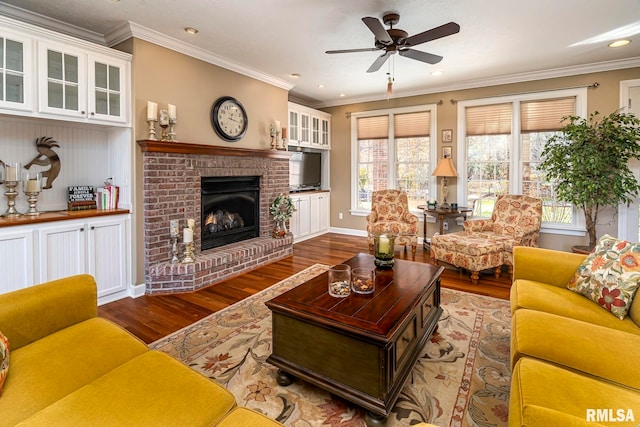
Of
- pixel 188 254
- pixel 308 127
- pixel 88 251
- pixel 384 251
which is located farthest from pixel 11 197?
pixel 308 127

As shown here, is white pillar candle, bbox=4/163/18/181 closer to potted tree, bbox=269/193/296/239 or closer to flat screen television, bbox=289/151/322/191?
potted tree, bbox=269/193/296/239

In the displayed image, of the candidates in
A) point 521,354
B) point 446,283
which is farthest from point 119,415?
point 446,283

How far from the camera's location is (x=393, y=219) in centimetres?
529

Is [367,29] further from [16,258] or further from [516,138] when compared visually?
[16,258]

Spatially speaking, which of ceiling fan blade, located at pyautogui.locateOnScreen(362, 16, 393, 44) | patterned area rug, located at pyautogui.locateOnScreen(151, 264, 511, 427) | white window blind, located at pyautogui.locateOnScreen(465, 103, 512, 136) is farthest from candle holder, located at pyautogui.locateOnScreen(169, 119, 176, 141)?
white window blind, located at pyautogui.locateOnScreen(465, 103, 512, 136)

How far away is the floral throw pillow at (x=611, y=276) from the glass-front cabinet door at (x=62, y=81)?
166 inches

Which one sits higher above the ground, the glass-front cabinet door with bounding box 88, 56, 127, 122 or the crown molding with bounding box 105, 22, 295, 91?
the crown molding with bounding box 105, 22, 295, 91

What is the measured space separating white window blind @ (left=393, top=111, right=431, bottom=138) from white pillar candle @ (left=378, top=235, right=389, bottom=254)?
3840mm

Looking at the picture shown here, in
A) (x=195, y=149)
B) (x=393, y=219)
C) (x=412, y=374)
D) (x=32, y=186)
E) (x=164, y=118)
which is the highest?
(x=164, y=118)

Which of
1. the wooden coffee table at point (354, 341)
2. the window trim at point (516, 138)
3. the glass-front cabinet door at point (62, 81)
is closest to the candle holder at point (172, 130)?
the glass-front cabinet door at point (62, 81)

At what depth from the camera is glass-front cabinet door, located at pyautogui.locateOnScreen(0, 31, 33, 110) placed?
2.53 metres

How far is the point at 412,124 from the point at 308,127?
6.26 ft

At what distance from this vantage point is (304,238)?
20.1ft

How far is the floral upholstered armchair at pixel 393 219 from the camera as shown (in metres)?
4.96
